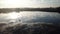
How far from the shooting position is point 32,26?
1339 mm

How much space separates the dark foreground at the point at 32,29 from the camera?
1.29m

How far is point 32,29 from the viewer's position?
51.9 inches

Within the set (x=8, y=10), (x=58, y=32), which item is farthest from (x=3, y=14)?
(x=58, y=32)

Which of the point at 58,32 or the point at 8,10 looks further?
the point at 8,10

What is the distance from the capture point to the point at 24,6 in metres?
1.37

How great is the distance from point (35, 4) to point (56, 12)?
0.26 metres

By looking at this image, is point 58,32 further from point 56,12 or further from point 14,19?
point 14,19

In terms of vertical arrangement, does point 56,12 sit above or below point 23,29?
above

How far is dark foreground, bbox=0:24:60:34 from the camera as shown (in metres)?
1.29

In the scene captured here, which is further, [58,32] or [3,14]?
[3,14]

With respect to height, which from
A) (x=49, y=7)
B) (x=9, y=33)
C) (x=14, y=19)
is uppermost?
(x=49, y=7)

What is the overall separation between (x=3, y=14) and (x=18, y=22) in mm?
205

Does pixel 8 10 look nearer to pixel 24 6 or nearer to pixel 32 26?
pixel 24 6

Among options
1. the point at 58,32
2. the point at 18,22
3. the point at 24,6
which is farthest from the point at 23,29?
the point at 58,32
